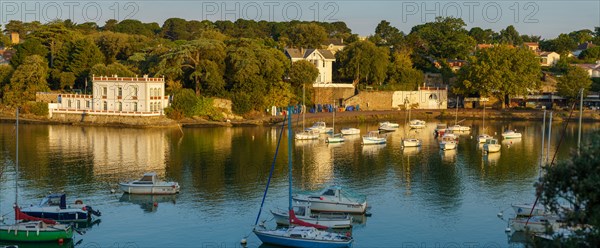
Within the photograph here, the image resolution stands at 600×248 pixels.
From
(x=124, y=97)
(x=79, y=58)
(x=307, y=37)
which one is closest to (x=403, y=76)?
(x=307, y=37)

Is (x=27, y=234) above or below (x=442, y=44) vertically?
below

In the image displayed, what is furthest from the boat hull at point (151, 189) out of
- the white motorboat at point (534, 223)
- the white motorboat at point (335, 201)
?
the white motorboat at point (534, 223)

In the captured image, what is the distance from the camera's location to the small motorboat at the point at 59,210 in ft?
89.0

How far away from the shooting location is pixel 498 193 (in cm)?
3453

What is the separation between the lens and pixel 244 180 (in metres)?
37.0

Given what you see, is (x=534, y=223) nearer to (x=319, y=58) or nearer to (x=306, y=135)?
(x=306, y=135)

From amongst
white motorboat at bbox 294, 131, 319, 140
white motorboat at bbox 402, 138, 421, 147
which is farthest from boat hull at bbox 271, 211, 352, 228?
white motorboat at bbox 294, 131, 319, 140

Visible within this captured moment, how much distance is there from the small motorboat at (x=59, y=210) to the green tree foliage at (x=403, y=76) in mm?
56606

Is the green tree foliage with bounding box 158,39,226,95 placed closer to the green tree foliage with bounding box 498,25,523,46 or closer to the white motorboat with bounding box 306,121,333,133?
the white motorboat with bounding box 306,121,333,133

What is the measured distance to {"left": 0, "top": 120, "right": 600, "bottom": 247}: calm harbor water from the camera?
27234mm

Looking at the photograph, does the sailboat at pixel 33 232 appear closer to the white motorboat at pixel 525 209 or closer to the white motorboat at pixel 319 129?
the white motorboat at pixel 525 209

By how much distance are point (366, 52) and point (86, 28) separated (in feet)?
166

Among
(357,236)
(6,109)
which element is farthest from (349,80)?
(357,236)

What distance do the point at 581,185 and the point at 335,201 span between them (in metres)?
15.1
